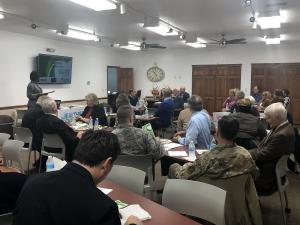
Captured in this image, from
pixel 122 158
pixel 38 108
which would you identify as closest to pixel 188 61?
pixel 38 108

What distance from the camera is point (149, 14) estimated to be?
6.42 meters

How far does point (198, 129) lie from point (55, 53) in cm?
776

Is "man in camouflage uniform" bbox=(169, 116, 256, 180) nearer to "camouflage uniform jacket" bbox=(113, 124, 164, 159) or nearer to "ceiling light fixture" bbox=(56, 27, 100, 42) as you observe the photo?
"camouflage uniform jacket" bbox=(113, 124, 164, 159)

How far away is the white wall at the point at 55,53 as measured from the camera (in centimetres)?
862

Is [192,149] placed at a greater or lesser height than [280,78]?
lesser

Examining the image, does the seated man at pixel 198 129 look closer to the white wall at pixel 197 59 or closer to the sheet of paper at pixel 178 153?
the sheet of paper at pixel 178 153

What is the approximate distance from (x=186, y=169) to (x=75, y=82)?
9420mm

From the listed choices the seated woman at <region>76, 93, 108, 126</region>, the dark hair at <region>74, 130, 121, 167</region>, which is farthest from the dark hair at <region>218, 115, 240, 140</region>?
the seated woman at <region>76, 93, 108, 126</region>

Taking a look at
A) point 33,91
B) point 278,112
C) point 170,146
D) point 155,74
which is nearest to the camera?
point 278,112

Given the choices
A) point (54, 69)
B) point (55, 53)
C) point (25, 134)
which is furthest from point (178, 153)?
point (55, 53)

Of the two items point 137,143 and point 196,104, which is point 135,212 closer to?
point 137,143

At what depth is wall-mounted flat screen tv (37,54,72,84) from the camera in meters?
9.63

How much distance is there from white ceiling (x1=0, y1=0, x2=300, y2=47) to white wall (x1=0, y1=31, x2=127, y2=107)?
0.51 meters

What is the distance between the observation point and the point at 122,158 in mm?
3176
